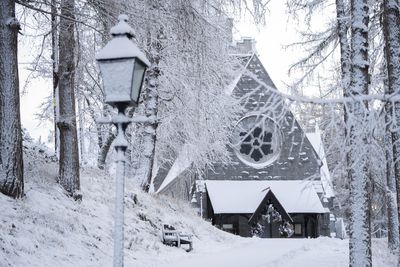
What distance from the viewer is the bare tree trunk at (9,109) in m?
9.46

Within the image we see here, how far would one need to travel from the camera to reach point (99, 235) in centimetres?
1103

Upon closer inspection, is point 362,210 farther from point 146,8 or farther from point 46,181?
point 46,181

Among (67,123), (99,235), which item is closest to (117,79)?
(99,235)

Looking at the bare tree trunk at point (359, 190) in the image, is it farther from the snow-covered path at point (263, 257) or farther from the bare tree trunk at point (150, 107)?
the bare tree trunk at point (150, 107)

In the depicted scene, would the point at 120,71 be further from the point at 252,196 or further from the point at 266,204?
the point at 252,196

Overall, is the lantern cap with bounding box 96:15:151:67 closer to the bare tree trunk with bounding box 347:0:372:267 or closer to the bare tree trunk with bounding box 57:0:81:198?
the bare tree trunk with bounding box 347:0:372:267

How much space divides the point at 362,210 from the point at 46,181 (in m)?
7.11

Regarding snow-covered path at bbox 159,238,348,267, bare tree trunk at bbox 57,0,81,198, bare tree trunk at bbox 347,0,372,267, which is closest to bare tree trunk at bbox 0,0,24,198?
bare tree trunk at bbox 57,0,81,198

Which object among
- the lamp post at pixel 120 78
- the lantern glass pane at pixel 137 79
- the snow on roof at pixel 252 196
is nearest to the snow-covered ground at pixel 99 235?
A: the lamp post at pixel 120 78

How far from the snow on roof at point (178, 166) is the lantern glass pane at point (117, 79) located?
52.5 feet

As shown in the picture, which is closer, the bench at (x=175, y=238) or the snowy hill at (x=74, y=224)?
the snowy hill at (x=74, y=224)

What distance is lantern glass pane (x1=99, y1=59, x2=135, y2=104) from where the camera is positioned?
5125mm

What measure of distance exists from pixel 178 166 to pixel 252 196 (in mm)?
4465

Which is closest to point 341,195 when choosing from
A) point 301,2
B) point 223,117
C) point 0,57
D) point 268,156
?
point 268,156
